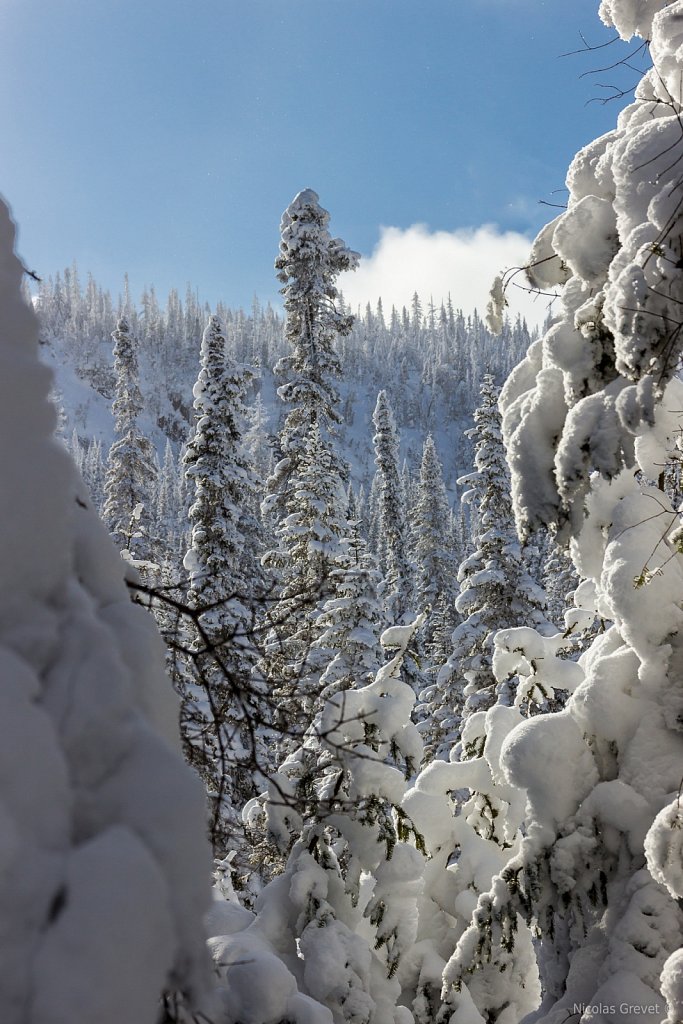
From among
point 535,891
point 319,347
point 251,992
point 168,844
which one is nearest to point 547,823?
point 535,891

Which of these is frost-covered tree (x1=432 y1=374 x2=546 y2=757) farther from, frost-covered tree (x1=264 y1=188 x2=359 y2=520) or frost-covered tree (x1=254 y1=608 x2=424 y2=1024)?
frost-covered tree (x1=254 y1=608 x2=424 y2=1024)

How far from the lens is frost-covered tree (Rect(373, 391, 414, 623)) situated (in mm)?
30562

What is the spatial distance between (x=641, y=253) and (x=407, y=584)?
93.1 ft

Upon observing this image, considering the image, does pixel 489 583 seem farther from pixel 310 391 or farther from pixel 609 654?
Answer: pixel 609 654

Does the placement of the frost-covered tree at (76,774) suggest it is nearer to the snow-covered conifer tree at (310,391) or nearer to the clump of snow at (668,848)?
the clump of snow at (668,848)

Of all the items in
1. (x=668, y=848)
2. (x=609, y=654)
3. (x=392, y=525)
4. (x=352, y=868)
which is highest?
(x=392, y=525)

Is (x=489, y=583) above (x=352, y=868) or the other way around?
above

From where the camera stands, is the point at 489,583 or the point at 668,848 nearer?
the point at 668,848

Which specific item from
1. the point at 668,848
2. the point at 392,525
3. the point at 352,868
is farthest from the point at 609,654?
the point at 392,525

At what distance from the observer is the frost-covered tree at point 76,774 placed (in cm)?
136

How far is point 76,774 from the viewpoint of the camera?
1.69 m

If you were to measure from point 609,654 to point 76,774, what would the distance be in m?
3.72

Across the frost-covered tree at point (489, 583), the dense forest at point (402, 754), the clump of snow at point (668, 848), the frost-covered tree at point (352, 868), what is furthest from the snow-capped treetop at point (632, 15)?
the frost-covered tree at point (489, 583)

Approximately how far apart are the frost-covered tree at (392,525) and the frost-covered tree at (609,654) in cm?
2564
